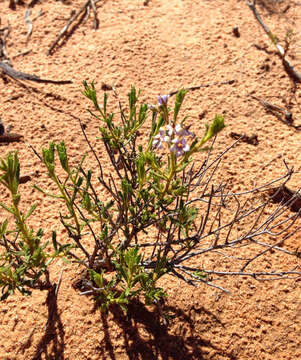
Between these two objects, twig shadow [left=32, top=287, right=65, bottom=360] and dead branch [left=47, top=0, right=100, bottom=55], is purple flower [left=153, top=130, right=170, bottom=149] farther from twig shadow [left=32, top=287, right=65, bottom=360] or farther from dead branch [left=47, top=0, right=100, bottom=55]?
dead branch [left=47, top=0, right=100, bottom=55]

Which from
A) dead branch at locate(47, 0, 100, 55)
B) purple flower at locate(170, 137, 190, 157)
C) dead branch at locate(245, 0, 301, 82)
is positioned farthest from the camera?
dead branch at locate(47, 0, 100, 55)

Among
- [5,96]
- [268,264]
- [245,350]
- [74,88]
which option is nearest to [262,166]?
[268,264]

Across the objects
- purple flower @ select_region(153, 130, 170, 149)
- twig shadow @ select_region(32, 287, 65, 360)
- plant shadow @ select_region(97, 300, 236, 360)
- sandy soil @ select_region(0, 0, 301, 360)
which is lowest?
twig shadow @ select_region(32, 287, 65, 360)

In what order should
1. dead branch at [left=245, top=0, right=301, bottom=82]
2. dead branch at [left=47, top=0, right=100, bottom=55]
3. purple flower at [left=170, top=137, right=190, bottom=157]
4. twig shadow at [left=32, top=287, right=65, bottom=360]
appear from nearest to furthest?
purple flower at [left=170, top=137, right=190, bottom=157]
twig shadow at [left=32, top=287, right=65, bottom=360]
dead branch at [left=245, top=0, right=301, bottom=82]
dead branch at [left=47, top=0, right=100, bottom=55]

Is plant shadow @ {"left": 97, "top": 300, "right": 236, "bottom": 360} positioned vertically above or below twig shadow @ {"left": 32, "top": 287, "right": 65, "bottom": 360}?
above

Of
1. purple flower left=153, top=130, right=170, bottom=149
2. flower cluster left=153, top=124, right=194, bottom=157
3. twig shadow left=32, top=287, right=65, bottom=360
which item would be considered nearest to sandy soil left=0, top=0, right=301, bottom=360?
twig shadow left=32, top=287, right=65, bottom=360

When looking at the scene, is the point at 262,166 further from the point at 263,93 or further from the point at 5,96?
the point at 5,96

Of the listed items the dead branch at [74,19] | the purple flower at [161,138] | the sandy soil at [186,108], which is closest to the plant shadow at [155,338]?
the sandy soil at [186,108]

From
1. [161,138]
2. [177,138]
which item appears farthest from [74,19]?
[177,138]

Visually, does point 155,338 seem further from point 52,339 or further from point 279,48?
point 279,48

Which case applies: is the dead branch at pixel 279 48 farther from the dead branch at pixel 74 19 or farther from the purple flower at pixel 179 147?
the purple flower at pixel 179 147
